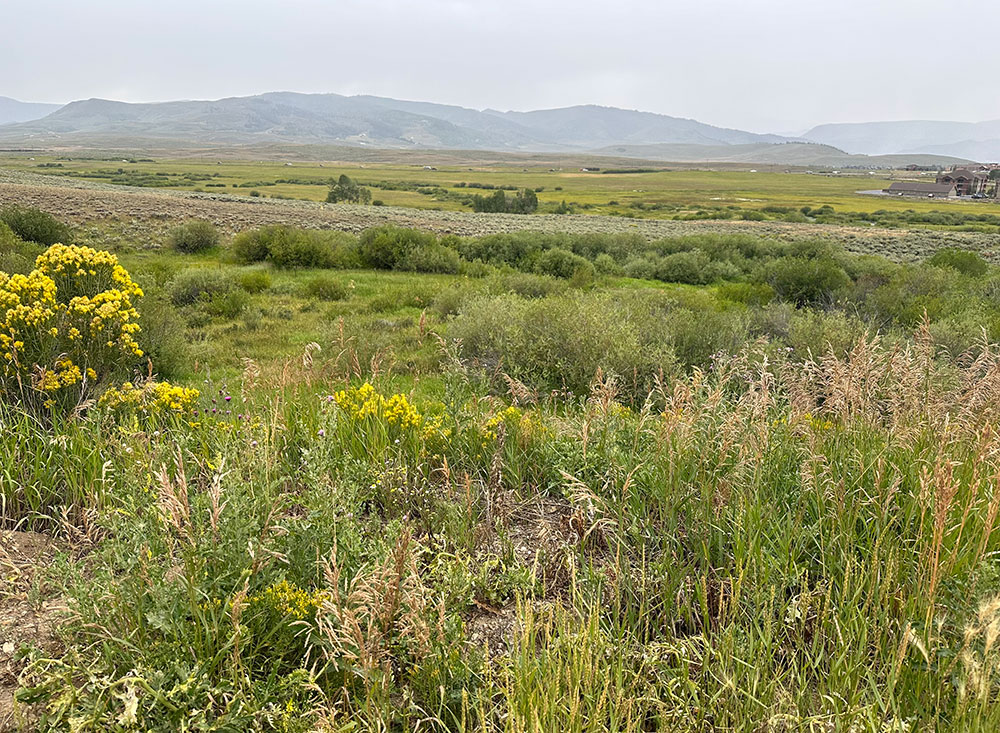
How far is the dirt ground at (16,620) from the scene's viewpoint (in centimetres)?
237

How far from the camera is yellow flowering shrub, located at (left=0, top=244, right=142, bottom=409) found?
509 cm

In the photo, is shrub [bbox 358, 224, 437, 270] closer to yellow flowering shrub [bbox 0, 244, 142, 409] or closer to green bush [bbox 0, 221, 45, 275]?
green bush [bbox 0, 221, 45, 275]

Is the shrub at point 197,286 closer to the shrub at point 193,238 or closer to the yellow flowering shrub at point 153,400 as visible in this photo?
the shrub at point 193,238

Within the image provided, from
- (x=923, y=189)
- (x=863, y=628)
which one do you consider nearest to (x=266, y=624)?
(x=863, y=628)

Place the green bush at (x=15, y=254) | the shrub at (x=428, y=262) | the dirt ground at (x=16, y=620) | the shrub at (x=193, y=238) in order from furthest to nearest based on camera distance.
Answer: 1. the shrub at (x=193, y=238)
2. the shrub at (x=428, y=262)
3. the green bush at (x=15, y=254)
4. the dirt ground at (x=16, y=620)

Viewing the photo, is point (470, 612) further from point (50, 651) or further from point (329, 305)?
point (329, 305)

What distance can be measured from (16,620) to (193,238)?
81.5 feet

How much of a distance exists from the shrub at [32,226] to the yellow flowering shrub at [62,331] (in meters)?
17.2

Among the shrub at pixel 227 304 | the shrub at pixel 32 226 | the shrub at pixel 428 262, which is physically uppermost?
the shrub at pixel 32 226

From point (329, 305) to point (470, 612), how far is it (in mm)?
14556

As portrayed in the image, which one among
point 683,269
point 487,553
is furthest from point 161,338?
point 683,269

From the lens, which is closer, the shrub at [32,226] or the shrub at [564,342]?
the shrub at [564,342]

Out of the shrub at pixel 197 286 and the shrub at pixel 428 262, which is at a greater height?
the shrub at pixel 428 262

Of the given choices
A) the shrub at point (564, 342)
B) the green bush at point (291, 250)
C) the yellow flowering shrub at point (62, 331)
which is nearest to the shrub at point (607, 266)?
the green bush at point (291, 250)
